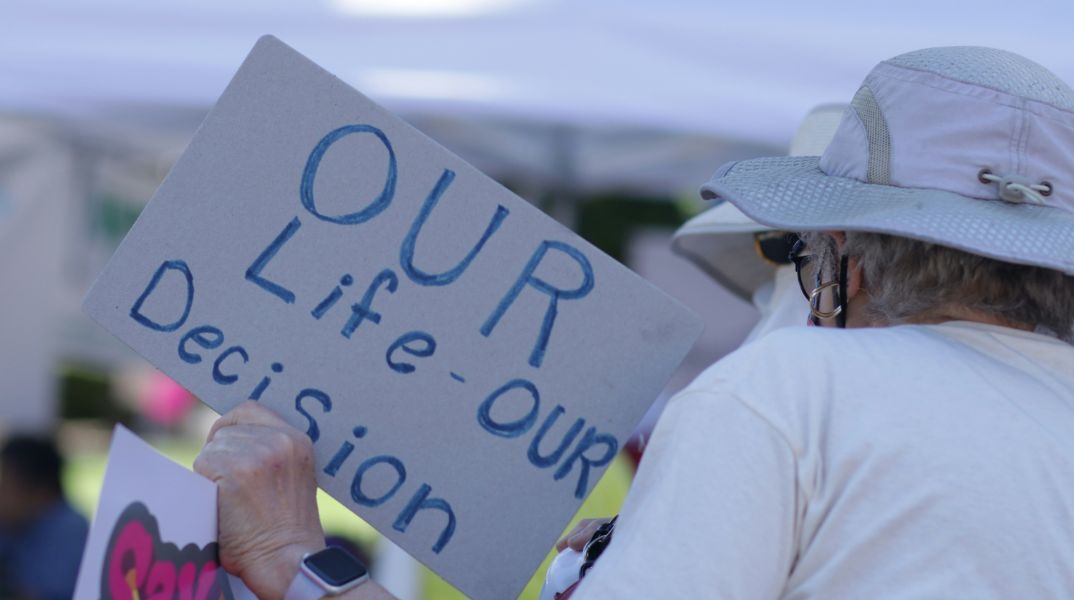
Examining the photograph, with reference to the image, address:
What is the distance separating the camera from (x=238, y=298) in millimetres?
1290

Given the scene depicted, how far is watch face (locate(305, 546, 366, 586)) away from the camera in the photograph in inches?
46.1

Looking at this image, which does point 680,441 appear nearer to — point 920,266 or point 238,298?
point 920,266

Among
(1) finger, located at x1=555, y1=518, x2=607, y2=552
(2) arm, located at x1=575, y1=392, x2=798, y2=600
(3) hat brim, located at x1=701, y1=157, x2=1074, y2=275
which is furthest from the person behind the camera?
(1) finger, located at x1=555, y1=518, x2=607, y2=552

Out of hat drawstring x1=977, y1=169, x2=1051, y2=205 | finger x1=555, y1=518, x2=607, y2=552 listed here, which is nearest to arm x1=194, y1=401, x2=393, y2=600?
finger x1=555, y1=518, x2=607, y2=552

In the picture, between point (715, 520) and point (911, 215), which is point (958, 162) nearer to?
point (911, 215)

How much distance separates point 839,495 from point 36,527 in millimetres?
3738

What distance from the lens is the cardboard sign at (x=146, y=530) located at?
1.07 m

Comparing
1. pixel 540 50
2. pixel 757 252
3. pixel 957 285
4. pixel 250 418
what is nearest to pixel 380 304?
pixel 250 418

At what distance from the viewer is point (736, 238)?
2.10 meters

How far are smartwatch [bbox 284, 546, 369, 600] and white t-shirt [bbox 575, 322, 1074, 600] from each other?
0.88ft

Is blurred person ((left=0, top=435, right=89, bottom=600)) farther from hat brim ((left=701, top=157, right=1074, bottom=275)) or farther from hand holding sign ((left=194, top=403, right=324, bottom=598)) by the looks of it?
hat brim ((left=701, top=157, right=1074, bottom=275))

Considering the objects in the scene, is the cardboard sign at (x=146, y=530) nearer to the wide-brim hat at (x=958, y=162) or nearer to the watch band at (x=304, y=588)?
the watch band at (x=304, y=588)

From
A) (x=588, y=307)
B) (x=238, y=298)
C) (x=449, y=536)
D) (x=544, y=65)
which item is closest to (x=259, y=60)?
(x=238, y=298)

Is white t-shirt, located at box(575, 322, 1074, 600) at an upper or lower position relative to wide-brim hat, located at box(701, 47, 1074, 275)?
lower
